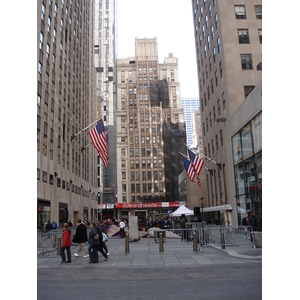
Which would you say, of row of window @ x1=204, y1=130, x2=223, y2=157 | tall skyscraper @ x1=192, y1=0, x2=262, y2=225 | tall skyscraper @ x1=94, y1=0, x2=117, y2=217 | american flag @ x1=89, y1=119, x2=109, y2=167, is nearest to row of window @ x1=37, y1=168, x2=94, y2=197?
american flag @ x1=89, y1=119, x2=109, y2=167

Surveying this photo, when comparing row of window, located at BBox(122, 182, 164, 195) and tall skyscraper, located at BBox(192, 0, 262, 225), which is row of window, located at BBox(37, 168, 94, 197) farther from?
row of window, located at BBox(122, 182, 164, 195)

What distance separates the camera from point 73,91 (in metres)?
49.4

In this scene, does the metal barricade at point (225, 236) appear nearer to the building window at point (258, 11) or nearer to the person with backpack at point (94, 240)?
the person with backpack at point (94, 240)

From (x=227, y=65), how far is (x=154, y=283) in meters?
30.1

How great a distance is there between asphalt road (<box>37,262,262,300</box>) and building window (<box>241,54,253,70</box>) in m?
27.5

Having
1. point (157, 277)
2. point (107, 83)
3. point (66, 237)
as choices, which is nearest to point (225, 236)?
point (157, 277)

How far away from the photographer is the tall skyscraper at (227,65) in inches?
1332

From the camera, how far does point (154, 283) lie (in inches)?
333

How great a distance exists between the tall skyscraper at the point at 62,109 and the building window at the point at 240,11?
70.9ft

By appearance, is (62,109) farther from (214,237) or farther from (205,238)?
(214,237)
